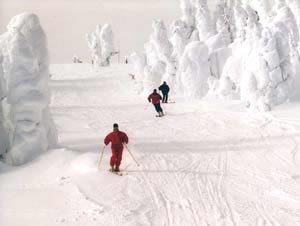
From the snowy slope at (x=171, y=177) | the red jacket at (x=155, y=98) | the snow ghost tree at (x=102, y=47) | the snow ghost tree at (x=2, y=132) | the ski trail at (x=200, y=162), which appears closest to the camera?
the snowy slope at (x=171, y=177)

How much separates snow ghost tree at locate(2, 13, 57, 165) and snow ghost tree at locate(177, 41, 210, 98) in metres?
19.0

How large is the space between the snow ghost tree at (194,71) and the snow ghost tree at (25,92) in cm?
1898

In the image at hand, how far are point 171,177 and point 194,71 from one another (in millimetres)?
21760

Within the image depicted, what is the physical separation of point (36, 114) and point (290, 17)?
73.6ft

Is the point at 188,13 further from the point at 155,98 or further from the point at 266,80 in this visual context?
the point at 155,98

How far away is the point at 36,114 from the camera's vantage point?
13.9 meters

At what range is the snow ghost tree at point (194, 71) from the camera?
3212 cm

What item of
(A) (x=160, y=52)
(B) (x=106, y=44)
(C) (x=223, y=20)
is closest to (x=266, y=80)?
(A) (x=160, y=52)

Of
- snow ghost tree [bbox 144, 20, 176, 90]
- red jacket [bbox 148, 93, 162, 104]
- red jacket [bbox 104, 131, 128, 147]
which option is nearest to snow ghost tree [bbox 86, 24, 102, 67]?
snow ghost tree [bbox 144, 20, 176, 90]

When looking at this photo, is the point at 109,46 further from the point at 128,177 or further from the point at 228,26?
the point at 128,177

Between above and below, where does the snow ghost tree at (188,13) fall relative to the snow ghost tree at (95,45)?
above

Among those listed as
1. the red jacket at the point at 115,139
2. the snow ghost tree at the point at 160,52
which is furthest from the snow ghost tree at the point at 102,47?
the red jacket at the point at 115,139

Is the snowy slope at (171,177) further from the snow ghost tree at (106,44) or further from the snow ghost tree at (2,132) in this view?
the snow ghost tree at (106,44)

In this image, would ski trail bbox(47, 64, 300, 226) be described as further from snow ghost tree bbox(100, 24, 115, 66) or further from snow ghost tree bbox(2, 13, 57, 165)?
snow ghost tree bbox(100, 24, 115, 66)
